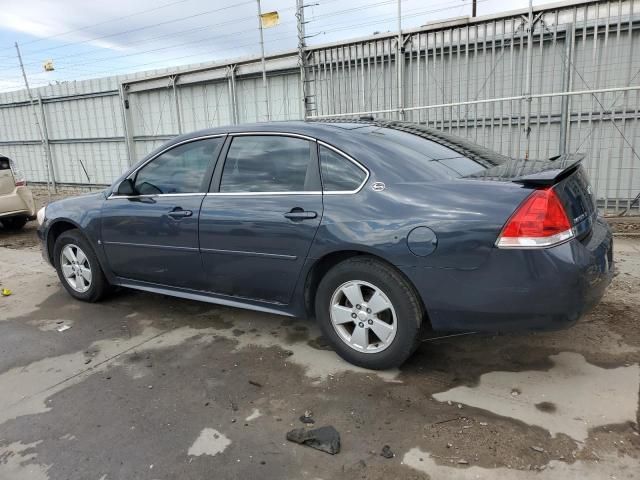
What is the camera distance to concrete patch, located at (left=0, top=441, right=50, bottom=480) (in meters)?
2.40

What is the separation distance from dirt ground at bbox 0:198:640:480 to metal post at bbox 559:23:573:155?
421 centimetres

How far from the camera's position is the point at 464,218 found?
2674 millimetres

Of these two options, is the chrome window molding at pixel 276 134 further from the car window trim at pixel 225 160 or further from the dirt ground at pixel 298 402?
the dirt ground at pixel 298 402

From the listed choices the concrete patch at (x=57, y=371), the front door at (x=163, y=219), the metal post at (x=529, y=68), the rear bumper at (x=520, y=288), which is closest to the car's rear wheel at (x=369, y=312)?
the rear bumper at (x=520, y=288)

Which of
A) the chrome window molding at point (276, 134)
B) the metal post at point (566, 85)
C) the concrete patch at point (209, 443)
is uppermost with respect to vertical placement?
the metal post at point (566, 85)

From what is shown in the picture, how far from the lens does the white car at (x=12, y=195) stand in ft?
25.8

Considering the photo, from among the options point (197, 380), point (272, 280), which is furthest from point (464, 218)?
point (197, 380)

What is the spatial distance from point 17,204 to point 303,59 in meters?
5.79

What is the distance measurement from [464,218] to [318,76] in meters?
7.93

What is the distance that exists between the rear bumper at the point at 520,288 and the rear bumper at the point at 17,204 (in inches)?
294

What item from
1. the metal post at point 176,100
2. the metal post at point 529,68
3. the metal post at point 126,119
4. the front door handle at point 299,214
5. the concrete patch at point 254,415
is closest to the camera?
the concrete patch at point 254,415

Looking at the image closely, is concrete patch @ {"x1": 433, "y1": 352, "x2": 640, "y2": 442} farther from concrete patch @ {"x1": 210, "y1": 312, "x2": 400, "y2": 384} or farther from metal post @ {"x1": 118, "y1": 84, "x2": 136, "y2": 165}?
metal post @ {"x1": 118, "y1": 84, "x2": 136, "y2": 165}

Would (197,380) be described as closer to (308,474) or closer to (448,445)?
(308,474)

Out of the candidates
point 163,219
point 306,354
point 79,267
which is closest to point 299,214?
point 306,354
